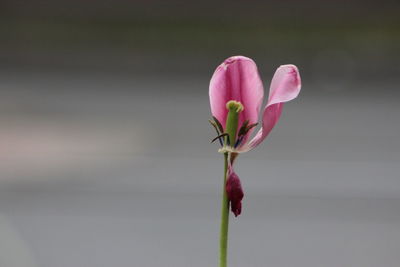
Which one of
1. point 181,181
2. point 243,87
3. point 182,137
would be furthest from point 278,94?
point 182,137

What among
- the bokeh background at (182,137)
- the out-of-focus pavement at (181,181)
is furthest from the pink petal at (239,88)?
the out-of-focus pavement at (181,181)

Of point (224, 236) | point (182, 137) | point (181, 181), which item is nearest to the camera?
point (224, 236)

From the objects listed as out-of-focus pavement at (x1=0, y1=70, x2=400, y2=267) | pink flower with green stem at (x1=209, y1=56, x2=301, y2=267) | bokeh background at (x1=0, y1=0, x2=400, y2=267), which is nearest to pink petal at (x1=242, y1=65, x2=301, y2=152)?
pink flower with green stem at (x1=209, y1=56, x2=301, y2=267)

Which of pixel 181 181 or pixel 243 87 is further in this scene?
pixel 181 181

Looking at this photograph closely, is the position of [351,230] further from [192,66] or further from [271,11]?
[271,11]

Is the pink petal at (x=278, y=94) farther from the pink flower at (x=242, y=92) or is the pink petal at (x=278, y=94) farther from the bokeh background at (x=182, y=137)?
→ the bokeh background at (x=182, y=137)

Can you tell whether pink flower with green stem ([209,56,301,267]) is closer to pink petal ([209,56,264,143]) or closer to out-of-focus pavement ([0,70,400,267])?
pink petal ([209,56,264,143])

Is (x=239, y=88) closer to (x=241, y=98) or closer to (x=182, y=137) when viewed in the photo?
(x=241, y=98)

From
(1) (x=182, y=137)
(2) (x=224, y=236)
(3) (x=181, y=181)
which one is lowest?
(2) (x=224, y=236)
